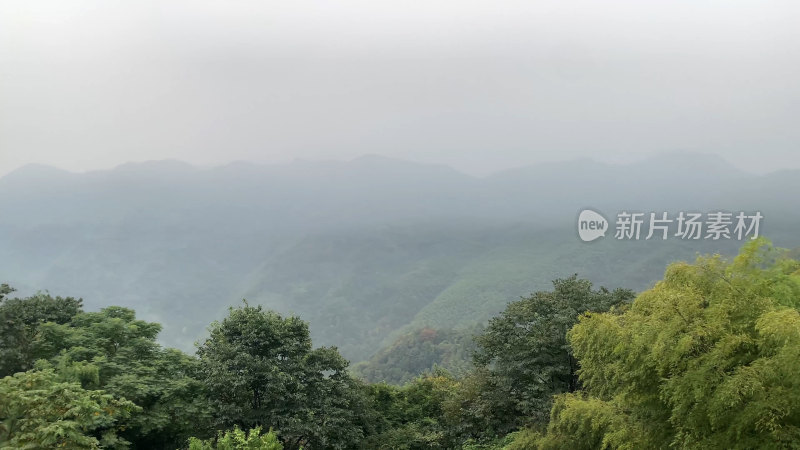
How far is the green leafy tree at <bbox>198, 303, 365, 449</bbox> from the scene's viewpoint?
12.7 metres

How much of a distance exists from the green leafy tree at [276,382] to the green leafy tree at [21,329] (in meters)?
3.96

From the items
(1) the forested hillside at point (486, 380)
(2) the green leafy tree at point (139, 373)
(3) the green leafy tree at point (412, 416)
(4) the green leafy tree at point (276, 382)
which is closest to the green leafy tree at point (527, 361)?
(1) the forested hillside at point (486, 380)

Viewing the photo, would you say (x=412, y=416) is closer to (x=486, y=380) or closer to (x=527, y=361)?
(x=486, y=380)

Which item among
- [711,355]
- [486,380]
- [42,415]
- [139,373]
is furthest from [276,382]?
[711,355]

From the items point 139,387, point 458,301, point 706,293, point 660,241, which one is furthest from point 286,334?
point 660,241

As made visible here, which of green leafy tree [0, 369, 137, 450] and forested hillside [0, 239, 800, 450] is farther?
green leafy tree [0, 369, 137, 450]

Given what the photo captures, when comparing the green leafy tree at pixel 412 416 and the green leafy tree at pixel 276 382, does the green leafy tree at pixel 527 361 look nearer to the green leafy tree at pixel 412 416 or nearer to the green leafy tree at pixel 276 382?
the green leafy tree at pixel 412 416

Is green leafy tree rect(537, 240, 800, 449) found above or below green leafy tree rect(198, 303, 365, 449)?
above

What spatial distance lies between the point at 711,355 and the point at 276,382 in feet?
33.0

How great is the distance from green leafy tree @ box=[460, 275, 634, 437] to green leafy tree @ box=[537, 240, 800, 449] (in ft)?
16.2

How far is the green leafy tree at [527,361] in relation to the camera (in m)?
13.0

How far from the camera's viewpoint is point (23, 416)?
25.2 ft

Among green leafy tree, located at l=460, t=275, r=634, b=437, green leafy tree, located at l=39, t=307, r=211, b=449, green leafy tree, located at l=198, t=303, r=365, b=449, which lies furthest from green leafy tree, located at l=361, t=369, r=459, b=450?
green leafy tree, located at l=39, t=307, r=211, b=449

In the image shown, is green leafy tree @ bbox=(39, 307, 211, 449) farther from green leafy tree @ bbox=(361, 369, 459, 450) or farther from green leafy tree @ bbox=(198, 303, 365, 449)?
green leafy tree @ bbox=(361, 369, 459, 450)
